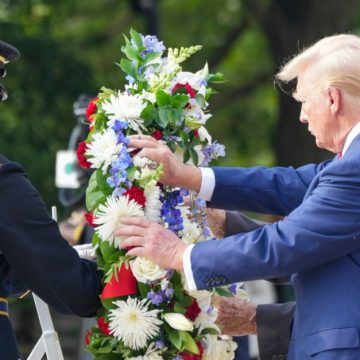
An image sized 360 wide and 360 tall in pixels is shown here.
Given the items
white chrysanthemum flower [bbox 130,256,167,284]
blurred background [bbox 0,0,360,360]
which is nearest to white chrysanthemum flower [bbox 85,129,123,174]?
white chrysanthemum flower [bbox 130,256,167,284]

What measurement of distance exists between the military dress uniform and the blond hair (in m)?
1.03

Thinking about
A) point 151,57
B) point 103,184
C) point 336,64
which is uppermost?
point 151,57

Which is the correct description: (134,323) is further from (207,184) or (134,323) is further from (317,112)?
(317,112)

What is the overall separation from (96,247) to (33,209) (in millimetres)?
278

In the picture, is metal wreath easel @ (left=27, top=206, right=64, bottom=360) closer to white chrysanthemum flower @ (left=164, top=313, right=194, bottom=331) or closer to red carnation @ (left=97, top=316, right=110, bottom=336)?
red carnation @ (left=97, top=316, right=110, bottom=336)

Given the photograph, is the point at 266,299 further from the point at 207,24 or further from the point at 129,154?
the point at 129,154

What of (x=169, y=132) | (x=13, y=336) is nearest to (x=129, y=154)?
(x=169, y=132)

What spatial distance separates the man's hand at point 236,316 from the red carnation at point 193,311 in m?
0.51

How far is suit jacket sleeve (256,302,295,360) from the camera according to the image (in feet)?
14.1

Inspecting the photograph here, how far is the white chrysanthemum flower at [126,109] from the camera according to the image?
A: 142 inches

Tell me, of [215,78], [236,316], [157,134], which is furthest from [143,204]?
[236,316]

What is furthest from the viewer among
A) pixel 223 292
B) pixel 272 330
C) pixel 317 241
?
pixel 272 330

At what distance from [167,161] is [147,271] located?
40 cm

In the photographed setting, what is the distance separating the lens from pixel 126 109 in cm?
360
